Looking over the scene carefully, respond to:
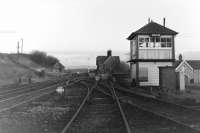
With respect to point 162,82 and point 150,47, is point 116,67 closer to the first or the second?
point 150,47

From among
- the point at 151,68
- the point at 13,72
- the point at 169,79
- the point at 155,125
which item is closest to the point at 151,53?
the point at 151,68

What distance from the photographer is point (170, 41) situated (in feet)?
122

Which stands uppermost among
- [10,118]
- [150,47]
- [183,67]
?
[150,47]

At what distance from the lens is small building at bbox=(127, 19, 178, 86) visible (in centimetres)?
3634

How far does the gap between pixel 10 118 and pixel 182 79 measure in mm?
16750

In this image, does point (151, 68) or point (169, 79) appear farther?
point (151, 68)

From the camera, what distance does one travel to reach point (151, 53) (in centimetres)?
3656

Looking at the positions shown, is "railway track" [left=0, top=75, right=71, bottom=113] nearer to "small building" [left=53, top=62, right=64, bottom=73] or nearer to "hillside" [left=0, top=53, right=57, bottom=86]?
"hillside" [left=0, top=53, right=57, bottom=86]

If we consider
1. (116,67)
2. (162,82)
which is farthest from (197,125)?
(116,67)

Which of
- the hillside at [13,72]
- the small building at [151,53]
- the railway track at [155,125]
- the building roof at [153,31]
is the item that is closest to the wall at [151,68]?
the small building at [151,53]

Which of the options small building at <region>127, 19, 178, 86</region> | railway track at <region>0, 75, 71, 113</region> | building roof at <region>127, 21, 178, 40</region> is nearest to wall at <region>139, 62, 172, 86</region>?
small building at <region>127, 19, 178, 86</region>

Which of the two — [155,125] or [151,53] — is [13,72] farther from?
[155,125]

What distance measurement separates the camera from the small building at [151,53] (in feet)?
119

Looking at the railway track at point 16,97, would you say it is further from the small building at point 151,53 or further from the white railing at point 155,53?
the white railing at point 155,53
